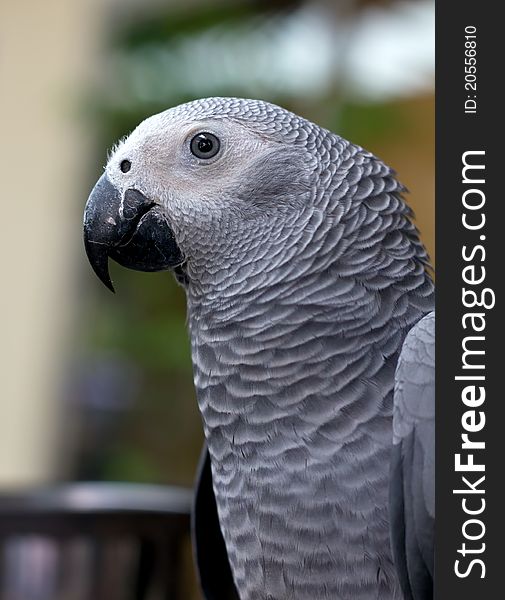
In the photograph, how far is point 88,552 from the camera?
1.04m

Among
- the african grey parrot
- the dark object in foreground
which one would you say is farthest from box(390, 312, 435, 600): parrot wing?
the dark object in foreground

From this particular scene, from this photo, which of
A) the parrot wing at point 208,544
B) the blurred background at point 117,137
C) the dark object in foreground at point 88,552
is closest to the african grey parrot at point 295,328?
the parrot wing at point 208,544

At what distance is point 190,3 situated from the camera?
271cm

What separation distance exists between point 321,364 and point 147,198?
0.72 ft

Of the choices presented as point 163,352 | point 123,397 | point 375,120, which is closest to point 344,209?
point 375,120

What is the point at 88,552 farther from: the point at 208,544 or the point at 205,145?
the point at 205,145

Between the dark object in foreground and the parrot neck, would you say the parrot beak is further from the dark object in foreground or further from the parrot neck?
the dark object in foreground

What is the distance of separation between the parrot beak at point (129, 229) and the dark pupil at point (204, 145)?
67 millimetres

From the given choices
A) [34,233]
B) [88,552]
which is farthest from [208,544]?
[34,233]

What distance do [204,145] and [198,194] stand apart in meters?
0.05

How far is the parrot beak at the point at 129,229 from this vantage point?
73 cm

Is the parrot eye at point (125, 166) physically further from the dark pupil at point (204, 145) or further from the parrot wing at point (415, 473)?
the parrot wing at point (415, 473)

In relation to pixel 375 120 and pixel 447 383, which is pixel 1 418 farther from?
pixel 447 383

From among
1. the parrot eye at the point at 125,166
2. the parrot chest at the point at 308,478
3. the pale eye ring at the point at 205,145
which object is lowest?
the parrot chest at the point at 308,478
